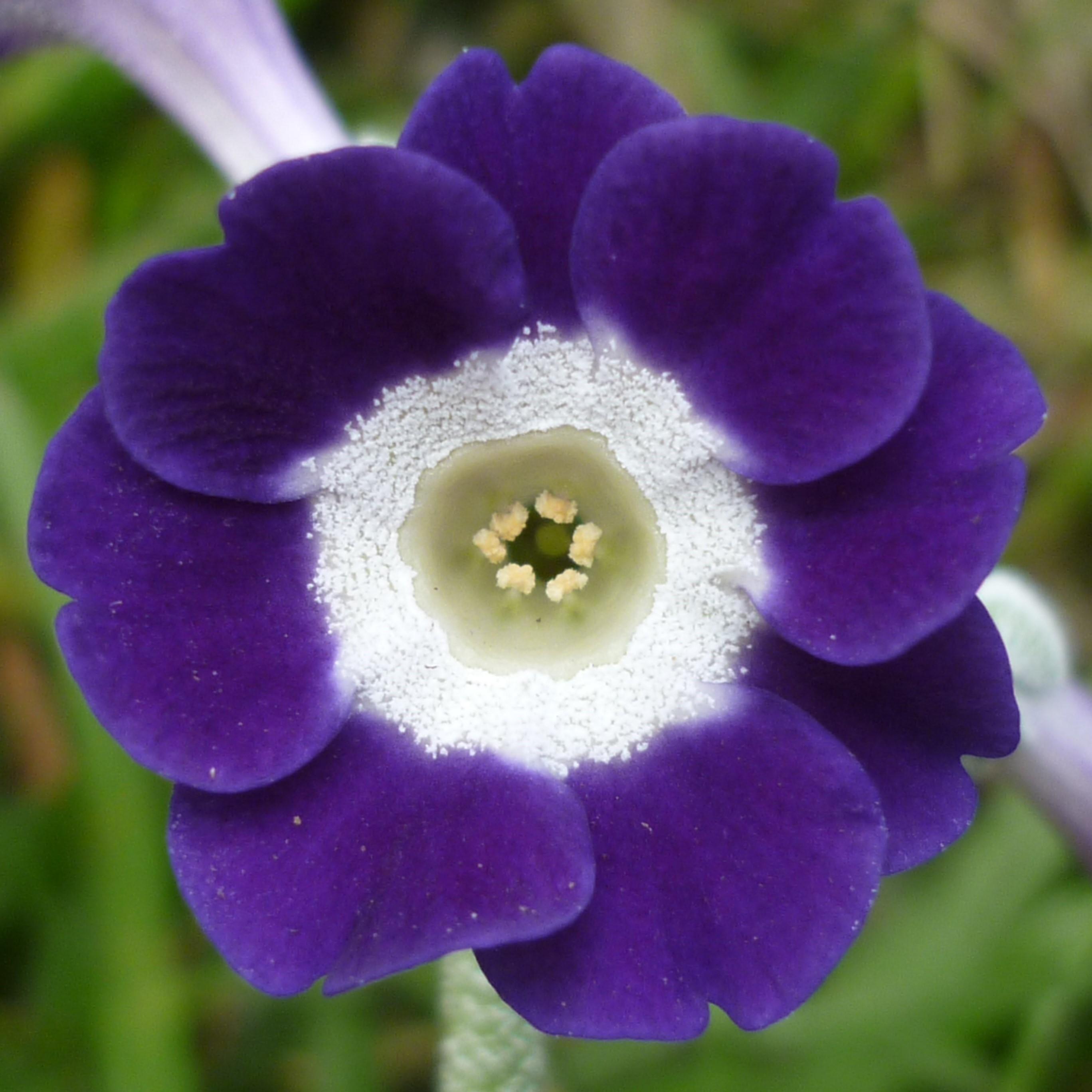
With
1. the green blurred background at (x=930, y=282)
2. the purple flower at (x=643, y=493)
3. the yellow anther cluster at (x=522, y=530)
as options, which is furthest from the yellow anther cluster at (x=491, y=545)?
the green blurred background at (x=930, y=282)

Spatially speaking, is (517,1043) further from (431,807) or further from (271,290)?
(271,290)

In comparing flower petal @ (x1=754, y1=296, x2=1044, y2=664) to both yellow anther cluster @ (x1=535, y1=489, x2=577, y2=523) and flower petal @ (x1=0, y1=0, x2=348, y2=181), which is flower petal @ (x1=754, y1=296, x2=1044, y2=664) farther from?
flower petal @ (x1=0, y1=0, x2=348, y2=181)

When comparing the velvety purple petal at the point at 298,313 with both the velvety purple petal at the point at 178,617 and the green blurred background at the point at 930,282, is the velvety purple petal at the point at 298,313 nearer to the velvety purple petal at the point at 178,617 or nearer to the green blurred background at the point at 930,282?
the velvety purple petal at the point at 178,617

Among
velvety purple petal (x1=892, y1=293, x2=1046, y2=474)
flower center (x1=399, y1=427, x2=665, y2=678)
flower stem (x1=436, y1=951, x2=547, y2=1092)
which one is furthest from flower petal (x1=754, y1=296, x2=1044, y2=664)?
flower stem (x1=436, y1=951, x2=547, y2=1092)

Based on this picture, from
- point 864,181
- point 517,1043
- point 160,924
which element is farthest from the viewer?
point 864,181

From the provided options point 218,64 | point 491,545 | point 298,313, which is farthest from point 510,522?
point 218,64

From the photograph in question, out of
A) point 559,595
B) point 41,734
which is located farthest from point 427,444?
point 41,734

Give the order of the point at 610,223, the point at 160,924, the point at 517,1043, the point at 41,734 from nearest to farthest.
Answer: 1. the point at 610,223
2. the point at 517,1043
3. the point at 160,924
4. the point at 41,734

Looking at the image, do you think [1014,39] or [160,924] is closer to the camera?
[160,924]

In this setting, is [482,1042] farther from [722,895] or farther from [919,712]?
[919,712]
